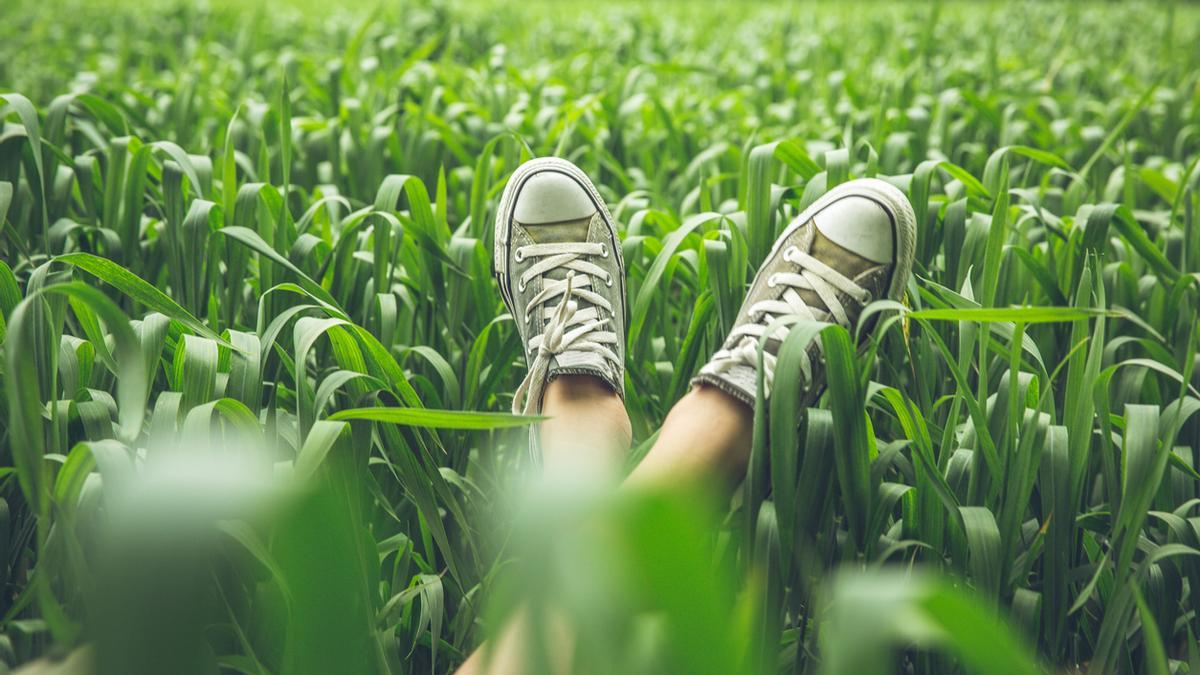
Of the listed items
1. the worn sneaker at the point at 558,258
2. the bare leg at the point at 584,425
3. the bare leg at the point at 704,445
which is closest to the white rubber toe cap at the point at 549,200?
the worn sneaker at the point at 558,258

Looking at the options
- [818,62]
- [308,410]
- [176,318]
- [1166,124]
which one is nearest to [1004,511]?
[308,410]

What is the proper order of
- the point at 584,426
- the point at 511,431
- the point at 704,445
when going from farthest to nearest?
the point at 511,431, the point at 584,426, the point at 704,445

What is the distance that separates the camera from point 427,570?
88cm

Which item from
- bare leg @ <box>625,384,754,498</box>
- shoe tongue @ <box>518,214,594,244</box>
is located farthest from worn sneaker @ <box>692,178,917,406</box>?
shoe tongue @ <box>518,214,594,244</box>

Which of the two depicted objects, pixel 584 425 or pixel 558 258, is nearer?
pixel 584 425

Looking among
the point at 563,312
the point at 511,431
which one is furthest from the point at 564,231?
the point at 511,431

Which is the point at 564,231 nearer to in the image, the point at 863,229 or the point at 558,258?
the point at 558,258

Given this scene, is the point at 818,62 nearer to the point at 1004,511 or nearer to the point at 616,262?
the point at 616,262

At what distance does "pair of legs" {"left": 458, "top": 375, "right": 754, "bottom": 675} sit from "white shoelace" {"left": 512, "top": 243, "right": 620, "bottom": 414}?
0.10 feet

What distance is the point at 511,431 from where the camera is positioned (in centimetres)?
108

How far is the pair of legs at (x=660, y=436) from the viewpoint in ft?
2.73

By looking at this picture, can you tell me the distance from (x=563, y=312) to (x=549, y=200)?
177 millimetres

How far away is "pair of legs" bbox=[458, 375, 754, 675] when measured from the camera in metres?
0.83

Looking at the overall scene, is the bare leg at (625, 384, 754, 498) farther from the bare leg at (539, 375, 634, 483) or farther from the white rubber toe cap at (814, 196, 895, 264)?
the white rubber toe cap at (814, 196, 895, 264)
